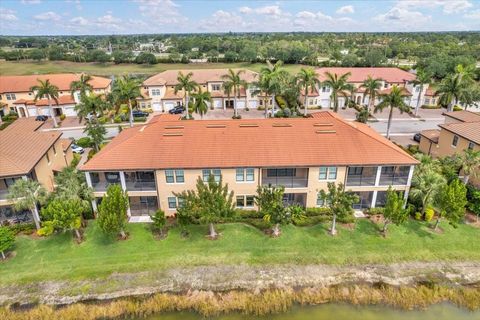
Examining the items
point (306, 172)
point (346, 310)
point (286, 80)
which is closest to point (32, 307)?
point (346, 310)

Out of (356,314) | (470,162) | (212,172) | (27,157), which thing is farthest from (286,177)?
(27,157)

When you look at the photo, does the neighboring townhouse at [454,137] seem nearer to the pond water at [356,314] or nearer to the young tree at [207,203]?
the pond water at [356,314]

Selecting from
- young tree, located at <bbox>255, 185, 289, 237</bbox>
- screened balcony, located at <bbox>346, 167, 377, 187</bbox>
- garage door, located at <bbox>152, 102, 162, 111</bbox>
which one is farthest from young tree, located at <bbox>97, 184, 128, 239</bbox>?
garage door, located at <bbox>152, 102, 162, 111</bbox>

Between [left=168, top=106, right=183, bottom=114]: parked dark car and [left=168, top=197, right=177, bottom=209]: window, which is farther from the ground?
[left=168, top=106, right=183, bottom=114]: parked dark car

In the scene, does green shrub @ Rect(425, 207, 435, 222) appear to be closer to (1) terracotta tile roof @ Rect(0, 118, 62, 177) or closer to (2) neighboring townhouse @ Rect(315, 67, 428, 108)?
(1) terracotta tile roof @ Rect(0, 118, 62, 177)

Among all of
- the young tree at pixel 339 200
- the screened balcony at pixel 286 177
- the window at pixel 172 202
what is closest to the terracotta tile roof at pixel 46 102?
the window at pixel 172 202

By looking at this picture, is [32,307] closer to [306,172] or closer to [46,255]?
[46,255]

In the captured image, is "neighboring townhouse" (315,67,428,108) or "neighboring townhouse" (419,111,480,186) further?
"neighboring townhouse" (315,67,428,108)
